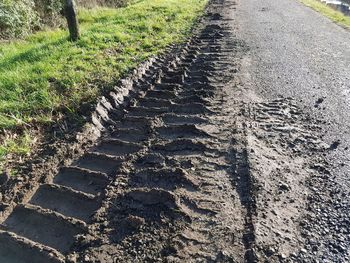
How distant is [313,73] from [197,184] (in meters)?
4.16

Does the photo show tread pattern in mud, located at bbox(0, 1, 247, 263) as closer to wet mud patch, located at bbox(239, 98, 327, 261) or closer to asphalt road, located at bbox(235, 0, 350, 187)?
wet mud patch, located at bbox(239, 98, 327, 261)

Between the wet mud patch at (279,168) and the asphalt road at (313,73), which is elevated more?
the wet mud patch at (279,168)

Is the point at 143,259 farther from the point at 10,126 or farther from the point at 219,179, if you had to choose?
the point at 10,126

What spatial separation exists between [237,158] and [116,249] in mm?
1612

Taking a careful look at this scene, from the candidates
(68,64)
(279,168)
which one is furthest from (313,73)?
(68,64)

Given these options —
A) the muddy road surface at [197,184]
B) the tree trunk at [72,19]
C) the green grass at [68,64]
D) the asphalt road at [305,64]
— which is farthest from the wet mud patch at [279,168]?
the tree trunk at [72,19]

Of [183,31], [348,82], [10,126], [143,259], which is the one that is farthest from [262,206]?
[183,31]

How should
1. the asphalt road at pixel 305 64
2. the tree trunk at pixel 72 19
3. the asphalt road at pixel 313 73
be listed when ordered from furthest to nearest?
the tree trunk at pixel 72 19, the asphalt road at pixel 305 64, the asphalt road at pixel 313 73

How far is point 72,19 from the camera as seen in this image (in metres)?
7.59

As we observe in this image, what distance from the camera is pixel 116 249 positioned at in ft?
8.98

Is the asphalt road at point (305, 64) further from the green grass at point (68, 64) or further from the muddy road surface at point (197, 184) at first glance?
the green grass at point (68, 64)

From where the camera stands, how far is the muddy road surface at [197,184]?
2.73m

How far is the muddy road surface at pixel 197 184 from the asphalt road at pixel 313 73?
1.0 inches

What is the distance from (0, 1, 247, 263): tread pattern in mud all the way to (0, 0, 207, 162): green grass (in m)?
0.79
